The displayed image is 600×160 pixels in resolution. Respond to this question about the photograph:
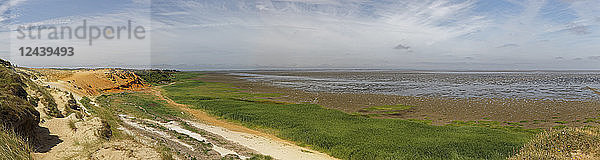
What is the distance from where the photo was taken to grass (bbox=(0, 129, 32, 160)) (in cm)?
640

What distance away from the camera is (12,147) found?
6891 mm

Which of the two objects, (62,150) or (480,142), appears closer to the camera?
(62,150)

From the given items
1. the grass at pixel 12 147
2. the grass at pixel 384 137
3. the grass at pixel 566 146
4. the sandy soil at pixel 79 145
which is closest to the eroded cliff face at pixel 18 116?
the grass at pixel 12 147

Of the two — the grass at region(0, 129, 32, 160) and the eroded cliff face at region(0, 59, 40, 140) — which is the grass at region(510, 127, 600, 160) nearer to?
the grass at region(0, 129, 32, 160)

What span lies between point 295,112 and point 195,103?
40.3 feet

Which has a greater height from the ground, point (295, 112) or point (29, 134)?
point (29, 134)

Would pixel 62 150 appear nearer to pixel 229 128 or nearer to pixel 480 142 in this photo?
pixel 229 128

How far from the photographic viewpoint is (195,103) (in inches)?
1174

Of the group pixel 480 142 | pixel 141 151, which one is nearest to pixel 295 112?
pixel 480 142

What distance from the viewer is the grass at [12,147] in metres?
6.40

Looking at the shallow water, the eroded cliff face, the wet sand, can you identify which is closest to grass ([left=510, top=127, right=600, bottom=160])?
the wet sand

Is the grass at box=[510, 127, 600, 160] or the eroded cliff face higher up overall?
the eroded cliff face

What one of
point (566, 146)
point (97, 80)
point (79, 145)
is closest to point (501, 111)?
point (566, 146)

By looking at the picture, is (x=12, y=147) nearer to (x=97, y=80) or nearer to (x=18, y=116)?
(x=18, y=116)
